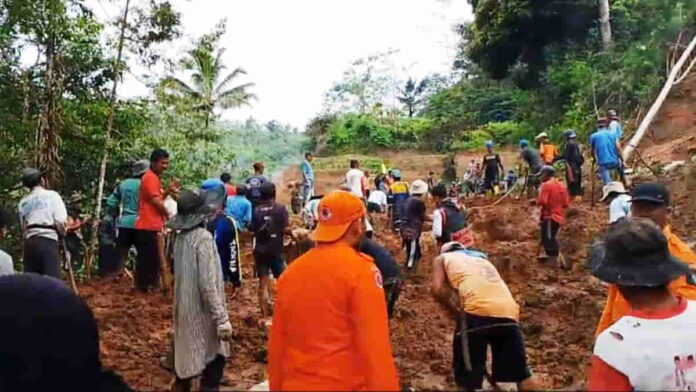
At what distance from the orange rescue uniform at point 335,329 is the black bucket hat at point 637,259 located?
850mm

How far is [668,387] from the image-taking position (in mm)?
2488

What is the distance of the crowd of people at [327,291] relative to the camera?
2.48 m

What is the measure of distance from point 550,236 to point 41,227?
6.65m

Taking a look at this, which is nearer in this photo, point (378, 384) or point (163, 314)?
point (378, 384)

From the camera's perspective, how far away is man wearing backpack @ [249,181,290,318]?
7980 mm

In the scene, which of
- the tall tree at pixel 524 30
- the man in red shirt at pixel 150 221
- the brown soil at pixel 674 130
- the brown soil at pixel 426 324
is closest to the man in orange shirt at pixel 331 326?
the brown soil at pixel 426 324

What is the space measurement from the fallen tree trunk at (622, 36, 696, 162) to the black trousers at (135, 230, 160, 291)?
11364 millimetres

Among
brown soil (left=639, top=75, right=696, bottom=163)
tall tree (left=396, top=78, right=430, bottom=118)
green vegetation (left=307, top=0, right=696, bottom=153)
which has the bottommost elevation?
brown soil (left=639, top=75, right=696, bottom=163)

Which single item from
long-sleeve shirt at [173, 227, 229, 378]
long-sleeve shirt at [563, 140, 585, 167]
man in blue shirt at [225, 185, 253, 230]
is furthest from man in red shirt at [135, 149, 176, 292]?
long-sleeve shirt at [563, 140, 585, 167]

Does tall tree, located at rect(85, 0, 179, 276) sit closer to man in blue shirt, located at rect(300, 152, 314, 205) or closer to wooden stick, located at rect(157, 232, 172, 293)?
wooden stick, located at rect(157, 232, 172, 293)

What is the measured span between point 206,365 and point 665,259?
3066mm

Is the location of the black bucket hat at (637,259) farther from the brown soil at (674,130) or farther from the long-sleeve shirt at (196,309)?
the brown soil at (674,130)

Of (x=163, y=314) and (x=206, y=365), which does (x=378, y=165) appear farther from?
(x=206, y=365)

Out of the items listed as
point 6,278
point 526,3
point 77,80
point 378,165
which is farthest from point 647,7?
point 6,278
